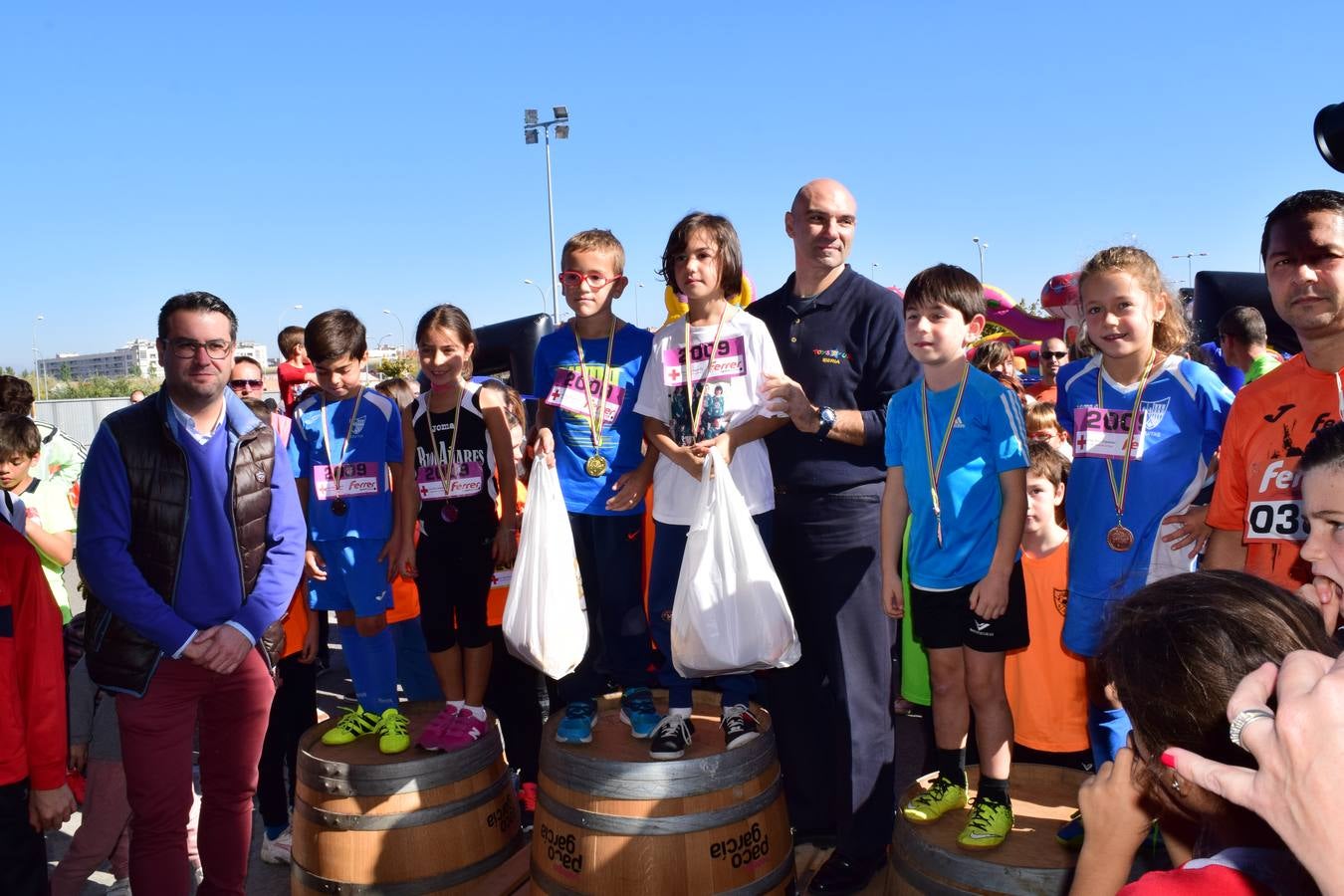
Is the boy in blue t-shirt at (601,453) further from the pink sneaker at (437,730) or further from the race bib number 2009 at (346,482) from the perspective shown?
the race bib number 2009 at (346,482)

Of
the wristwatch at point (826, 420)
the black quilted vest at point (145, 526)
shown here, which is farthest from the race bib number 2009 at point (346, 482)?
the wristwatch at point (826, 420)

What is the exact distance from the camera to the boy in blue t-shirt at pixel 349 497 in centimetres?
387

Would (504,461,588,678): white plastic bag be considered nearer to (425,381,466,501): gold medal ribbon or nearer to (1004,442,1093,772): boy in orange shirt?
(425,381,466,501): gold medal ribbon

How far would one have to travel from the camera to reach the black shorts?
2713 millimetres

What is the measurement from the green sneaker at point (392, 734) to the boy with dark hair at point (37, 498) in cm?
168

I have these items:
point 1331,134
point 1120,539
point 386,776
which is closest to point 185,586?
point 386,776

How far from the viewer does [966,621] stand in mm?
2768

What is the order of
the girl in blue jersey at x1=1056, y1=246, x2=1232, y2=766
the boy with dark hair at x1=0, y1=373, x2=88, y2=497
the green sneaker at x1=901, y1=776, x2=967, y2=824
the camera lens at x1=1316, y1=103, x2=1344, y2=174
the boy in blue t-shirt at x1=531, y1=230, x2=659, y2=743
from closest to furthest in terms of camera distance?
1. the camera lens at x1=1316, y1=103, x2=1344, y2=174
2. the green sneaker at x1=901, y1=776, x2=967, y2=824
3. the girl in blue jersey at x1=1056, y1=246, x2=1232, y2=766
4. the boy in blue t-shirt at x1=531, y1=230, x2=659, y2=743
5. the boy with dark hair at x1=0, y1=373, x2=88, y2=497

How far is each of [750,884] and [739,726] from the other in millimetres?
443

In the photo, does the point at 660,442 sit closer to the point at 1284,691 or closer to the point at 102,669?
the point at 102,669

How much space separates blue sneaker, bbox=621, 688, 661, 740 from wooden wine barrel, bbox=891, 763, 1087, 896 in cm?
81

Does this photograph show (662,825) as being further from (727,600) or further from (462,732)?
(462,732)

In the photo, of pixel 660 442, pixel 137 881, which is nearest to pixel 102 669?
pixel 137 881

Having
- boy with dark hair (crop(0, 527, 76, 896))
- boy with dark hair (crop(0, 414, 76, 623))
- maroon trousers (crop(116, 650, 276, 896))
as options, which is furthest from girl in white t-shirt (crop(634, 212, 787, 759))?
boy with dark hair (crop(0, 414, 76, 623))
